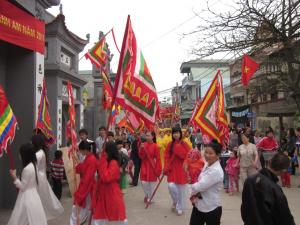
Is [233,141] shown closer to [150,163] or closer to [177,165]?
[150,163]

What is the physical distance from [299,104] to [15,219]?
1172 cm

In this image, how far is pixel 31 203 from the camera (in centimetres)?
571

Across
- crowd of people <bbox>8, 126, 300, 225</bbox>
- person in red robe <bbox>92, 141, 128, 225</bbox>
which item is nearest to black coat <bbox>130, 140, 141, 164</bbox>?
crowd of people <bbox>8, 126, 300, 225</bbox>

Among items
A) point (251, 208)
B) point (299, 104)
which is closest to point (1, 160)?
point (251, 208)

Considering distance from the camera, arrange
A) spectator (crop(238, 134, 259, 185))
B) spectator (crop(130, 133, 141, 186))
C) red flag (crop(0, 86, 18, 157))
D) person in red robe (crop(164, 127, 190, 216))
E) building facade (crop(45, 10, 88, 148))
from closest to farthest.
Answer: red flag (crop(0, 86, 18, 157)), person in red robe (crop(164, 127, 190, 216)), spectator (crop(238, 134, 259, 185)), building facade (crop(45, 10, 88, 148)), spectator (crop(130, 133, 141, 186))

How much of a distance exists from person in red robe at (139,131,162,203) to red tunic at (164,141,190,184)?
0.94 metres

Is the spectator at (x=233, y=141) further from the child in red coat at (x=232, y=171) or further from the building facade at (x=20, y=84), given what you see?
the building facade at (x=20, y=84)

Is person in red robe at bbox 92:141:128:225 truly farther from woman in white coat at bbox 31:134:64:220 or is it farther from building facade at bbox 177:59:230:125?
building facade at bbox 177:59:230:125

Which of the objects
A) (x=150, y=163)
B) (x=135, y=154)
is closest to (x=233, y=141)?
(x=135, y=154)

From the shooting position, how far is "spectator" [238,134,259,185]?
10.3 metres

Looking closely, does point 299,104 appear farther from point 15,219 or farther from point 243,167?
point 15,219

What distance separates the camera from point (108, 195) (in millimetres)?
A: 5992

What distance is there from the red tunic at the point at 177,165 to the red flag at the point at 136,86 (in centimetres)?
153

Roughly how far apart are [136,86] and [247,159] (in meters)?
4.82
